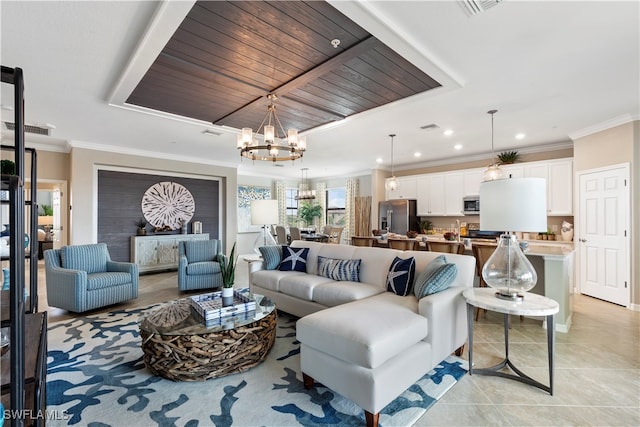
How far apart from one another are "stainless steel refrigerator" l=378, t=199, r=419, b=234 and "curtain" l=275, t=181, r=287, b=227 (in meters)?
3.55

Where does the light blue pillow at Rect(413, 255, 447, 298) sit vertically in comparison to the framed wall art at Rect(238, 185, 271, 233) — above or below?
below

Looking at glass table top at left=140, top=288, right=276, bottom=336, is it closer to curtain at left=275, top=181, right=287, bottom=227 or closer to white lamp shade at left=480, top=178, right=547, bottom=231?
white lamp shade at left=480, top=178, right=547, bottom=231

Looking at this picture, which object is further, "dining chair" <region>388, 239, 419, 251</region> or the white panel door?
"dining chair" <region>388, 239, 419, 251</region>

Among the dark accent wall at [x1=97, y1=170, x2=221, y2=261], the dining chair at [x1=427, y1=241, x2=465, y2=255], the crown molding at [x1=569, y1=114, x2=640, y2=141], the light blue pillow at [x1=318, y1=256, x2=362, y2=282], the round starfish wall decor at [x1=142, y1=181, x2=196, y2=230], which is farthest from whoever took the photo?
the round starfish wall decor at [x1=142, y1=181, x2=196, y2=230]

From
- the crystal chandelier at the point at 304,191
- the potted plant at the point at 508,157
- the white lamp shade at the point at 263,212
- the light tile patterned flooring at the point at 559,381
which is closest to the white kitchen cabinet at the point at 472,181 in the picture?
the potted plant at the point at 508,157

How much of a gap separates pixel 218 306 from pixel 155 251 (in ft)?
15.0

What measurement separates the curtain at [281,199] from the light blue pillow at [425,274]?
24.5 feet

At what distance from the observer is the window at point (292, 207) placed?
10469mm

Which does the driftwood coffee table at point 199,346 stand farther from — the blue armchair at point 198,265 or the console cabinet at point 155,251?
the console cabinet at point 155,251

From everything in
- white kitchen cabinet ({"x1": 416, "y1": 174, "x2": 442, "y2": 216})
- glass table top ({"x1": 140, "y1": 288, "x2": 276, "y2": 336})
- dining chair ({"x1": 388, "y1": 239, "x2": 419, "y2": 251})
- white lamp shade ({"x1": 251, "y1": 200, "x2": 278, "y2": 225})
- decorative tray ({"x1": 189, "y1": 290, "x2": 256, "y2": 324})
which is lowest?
glass table top ({"x1": 140, "y1": 288, "x2": 276, "y2": 336})

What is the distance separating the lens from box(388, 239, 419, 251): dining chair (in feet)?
15.2

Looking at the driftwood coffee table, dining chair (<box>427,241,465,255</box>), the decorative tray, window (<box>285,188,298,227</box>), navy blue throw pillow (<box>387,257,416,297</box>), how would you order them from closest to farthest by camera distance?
1. the driftwood coffee table
2. the decorative tray
3. navy blue throw pillow (<box>387,257,416,297</box>)
4. dining chair (<box>427,241,465,255</box>)
5. window (<box>285,188,298,227</box>)

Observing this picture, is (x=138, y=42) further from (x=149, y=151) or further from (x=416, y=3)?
(x=149, y=151)

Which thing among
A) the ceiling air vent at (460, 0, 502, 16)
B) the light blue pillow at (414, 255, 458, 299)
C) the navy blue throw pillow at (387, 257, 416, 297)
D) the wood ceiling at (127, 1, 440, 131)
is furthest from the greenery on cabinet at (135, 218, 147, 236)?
the ceiling air vent at (460, 0, 502, 16)
